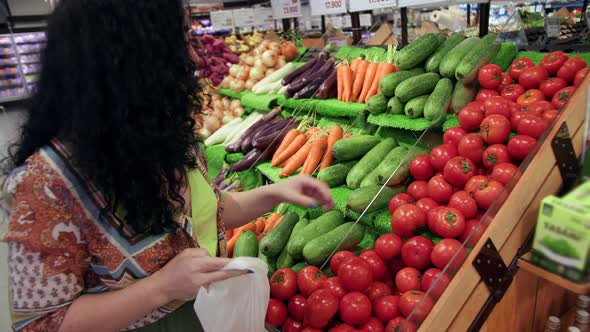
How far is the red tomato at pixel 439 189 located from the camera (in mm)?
1533

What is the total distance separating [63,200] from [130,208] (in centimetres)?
14

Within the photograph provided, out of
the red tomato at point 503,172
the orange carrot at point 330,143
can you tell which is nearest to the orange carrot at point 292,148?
Answer: the orange carrot at point 330,143

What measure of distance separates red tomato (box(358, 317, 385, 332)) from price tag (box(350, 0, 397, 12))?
1828mm

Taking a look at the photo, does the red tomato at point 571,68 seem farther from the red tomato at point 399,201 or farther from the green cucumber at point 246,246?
the green cucumber at point 246,246

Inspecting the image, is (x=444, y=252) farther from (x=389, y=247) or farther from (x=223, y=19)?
(x=223, y=19)

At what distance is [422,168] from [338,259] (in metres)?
0.52

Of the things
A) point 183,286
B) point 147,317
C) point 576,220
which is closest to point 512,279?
point 576,220

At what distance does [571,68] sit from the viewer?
4.89 ft

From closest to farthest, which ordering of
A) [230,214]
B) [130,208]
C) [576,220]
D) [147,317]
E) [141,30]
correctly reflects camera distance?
[576,220] < [141,30] < [130,208] < [147,317] < [230,214]

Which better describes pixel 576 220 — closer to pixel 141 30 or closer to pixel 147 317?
pixel 141 30

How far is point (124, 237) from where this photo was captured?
0.97 meters

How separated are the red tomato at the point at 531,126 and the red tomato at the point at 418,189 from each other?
1.36 ft

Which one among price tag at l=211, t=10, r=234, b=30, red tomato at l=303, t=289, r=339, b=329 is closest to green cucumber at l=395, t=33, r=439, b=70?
red tomato at l=303, t=289, r=339, b=329

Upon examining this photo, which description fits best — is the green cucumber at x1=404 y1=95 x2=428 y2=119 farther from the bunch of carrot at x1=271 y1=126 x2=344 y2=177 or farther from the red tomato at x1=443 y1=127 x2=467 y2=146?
the bunch of carrot at x1=271 y1=126 x2=344 y2=177
